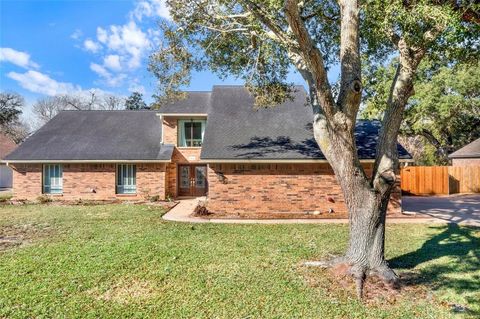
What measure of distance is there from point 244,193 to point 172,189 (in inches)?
267

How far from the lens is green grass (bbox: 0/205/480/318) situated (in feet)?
16.1

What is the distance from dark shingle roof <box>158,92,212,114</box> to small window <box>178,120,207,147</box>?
666mm

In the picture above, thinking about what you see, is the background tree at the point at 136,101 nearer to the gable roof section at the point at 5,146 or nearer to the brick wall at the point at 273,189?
the gable roof section at the point at 5,146

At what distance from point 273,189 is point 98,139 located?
11.6 m

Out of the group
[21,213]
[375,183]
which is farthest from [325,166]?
[21,213]

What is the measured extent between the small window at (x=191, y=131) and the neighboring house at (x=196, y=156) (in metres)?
0.06

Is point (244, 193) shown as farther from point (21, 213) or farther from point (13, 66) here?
point (13, 66)

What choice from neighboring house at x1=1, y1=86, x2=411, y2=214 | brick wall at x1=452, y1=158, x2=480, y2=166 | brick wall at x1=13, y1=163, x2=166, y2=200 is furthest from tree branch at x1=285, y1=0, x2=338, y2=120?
brick wall at x1=452, y1=158, x2=480, y2=166

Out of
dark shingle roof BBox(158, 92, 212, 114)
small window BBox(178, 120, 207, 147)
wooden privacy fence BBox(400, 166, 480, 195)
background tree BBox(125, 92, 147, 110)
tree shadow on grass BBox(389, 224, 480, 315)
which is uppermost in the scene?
background tree BBox(125, 92, 147, 110)

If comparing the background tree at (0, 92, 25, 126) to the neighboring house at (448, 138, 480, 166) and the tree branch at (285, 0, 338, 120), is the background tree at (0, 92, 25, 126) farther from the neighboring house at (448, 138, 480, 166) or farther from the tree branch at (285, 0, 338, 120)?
the neighboring house at (448, 138, 480, 166)

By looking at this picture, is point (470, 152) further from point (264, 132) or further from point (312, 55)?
point (312, 55)

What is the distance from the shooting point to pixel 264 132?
14.9 m

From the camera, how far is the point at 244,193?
1323 cm

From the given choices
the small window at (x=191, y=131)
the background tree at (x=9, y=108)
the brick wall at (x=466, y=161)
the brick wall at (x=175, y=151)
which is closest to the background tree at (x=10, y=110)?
the background tree at (x=9, y=108)
